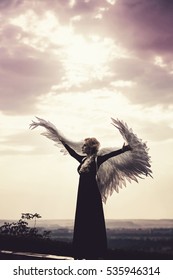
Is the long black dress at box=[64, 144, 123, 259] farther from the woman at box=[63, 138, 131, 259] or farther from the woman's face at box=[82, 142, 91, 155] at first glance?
the woman's face at box=[82, 142, 91, 155]

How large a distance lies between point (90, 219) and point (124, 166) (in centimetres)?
97

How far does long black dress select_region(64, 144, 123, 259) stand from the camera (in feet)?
22.2

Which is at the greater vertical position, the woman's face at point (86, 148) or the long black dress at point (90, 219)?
the woman's face at point (86, 148)

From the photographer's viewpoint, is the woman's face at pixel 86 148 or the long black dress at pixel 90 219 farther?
the woman's face at pixel 86 148

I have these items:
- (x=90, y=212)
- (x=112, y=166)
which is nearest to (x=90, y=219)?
(x=90, y=212)

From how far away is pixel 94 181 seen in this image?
693cm

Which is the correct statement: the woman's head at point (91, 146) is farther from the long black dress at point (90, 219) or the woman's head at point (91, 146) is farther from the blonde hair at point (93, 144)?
the long black dress at point (90, 219)

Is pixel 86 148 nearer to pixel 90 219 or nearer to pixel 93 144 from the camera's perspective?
pixel 93 144

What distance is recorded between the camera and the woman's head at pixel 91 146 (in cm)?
700

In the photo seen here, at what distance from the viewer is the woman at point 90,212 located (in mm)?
6773

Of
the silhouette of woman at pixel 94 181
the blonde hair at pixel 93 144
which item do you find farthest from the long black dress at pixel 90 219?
the blonde hair at pixel 93 144

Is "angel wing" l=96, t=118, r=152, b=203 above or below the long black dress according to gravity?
above

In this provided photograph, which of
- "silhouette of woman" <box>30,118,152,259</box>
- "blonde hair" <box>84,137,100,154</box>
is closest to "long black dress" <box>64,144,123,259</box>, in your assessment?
"silhouette of woman" <box>30,118,152,259</box>
